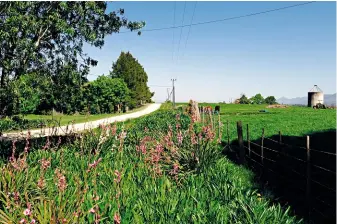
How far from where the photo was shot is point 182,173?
7477 mm

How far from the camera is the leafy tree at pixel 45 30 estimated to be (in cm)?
988

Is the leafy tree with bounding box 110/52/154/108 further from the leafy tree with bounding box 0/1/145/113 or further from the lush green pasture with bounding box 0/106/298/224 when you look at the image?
the lush green pasture with bounding box 0/106/298/224

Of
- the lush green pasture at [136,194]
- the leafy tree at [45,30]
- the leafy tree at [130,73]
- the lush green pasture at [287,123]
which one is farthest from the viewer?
the leafy tree at [130,73]

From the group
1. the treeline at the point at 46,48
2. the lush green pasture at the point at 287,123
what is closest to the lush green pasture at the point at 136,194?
the treeline at the point at 46,48

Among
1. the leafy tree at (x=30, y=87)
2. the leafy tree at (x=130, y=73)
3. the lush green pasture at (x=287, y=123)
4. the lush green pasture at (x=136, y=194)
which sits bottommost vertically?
the lush green pasture at (x=287, y=123)

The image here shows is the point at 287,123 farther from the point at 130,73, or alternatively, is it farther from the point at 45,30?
the point at 130,73

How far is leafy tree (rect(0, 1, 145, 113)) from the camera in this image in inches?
389

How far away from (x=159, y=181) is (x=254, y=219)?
211cm

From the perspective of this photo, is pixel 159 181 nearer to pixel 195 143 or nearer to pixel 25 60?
pixel 195 143

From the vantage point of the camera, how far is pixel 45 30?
11805 millimetres

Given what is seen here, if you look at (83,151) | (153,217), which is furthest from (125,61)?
(153,217)

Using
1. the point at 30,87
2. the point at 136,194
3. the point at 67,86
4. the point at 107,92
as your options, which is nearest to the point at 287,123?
the point at 67,86

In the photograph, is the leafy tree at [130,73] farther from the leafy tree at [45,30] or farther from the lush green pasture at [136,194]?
the lush green pasture at [136,194]

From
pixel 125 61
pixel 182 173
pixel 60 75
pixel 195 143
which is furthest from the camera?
pixel 125 61
